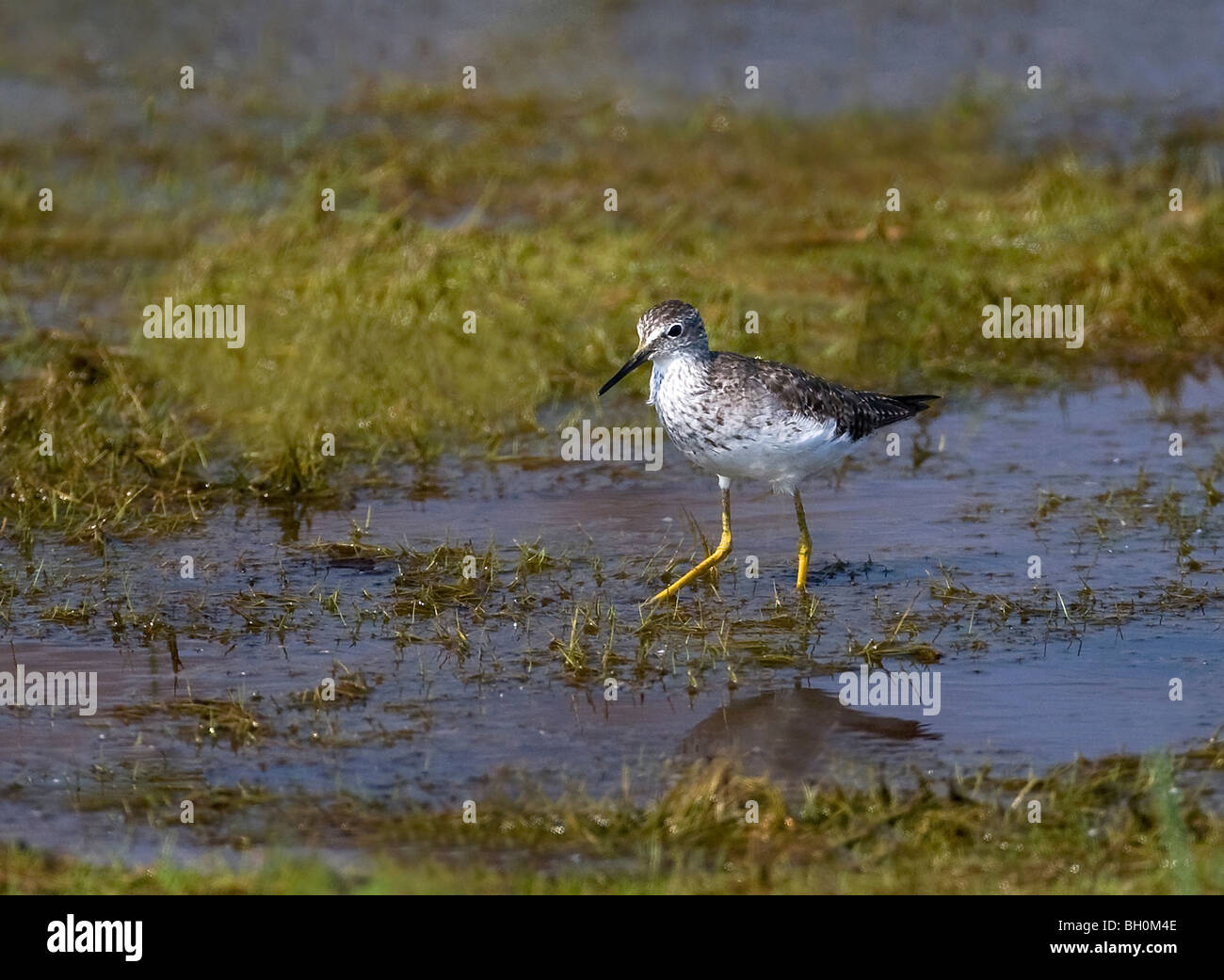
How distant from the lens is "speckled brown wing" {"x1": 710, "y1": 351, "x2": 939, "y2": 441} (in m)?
8.44

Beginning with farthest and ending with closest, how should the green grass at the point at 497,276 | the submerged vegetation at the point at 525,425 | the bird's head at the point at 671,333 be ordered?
the green grass at the point at 497,276
the bird's head at the point at 671,333
the submerged vegetation at the point at 525,425

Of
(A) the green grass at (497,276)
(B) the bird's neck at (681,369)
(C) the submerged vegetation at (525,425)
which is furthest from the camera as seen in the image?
(A) the green grass at (497,276)

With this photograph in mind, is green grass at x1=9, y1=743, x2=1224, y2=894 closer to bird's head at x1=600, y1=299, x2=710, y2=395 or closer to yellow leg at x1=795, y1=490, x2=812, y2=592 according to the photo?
yellow leg at x1=795, y1=490, x2=812, y2=592

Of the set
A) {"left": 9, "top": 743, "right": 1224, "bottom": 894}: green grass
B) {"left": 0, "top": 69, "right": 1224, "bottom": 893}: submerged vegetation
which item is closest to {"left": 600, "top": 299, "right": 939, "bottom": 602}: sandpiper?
{"left": 0, "top": 69, "right": 1224, "bottom": 893}: submerged vegetation

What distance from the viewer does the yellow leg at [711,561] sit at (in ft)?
27.9

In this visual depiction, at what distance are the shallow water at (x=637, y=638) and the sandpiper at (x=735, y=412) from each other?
0.53 meters

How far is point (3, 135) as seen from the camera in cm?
1612

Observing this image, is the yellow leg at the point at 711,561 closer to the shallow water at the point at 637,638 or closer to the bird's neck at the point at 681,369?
the shallow water at the point at 637,638

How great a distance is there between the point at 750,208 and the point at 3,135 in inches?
246

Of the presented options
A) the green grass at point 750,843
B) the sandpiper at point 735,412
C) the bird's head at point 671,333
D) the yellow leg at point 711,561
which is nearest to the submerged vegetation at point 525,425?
the green grass at point 750,843

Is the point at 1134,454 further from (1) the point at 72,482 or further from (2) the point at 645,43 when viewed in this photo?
(2) the point at 645,43

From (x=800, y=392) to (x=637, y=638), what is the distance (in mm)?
1361

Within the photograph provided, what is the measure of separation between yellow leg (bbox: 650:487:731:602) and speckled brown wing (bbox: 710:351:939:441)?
23.9 inches

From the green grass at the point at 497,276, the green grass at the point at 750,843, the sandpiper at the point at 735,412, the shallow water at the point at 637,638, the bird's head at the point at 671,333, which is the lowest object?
the green grass at the point at 750,843
